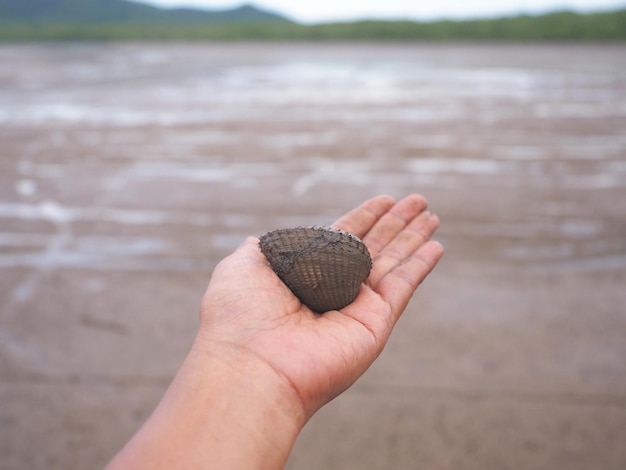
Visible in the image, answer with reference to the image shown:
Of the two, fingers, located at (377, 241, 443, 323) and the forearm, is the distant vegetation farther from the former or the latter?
the forearm

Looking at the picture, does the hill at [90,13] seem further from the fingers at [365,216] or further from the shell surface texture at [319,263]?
the shell surface texture at [319,263]

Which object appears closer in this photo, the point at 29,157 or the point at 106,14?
the point at 29,157

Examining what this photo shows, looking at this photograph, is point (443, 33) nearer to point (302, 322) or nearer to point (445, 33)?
point (445, 33)

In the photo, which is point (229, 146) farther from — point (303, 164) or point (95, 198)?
point (95, 198)

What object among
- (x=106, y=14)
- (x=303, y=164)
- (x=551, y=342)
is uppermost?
(x=106, y=14)

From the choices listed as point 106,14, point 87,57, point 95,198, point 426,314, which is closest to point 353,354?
point 426,314

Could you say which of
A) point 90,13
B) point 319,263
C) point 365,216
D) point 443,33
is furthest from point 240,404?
point 90,13

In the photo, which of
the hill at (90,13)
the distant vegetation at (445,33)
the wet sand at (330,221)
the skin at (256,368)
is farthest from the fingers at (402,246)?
the hill at (90,13)

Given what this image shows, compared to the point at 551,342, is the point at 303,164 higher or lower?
higher
